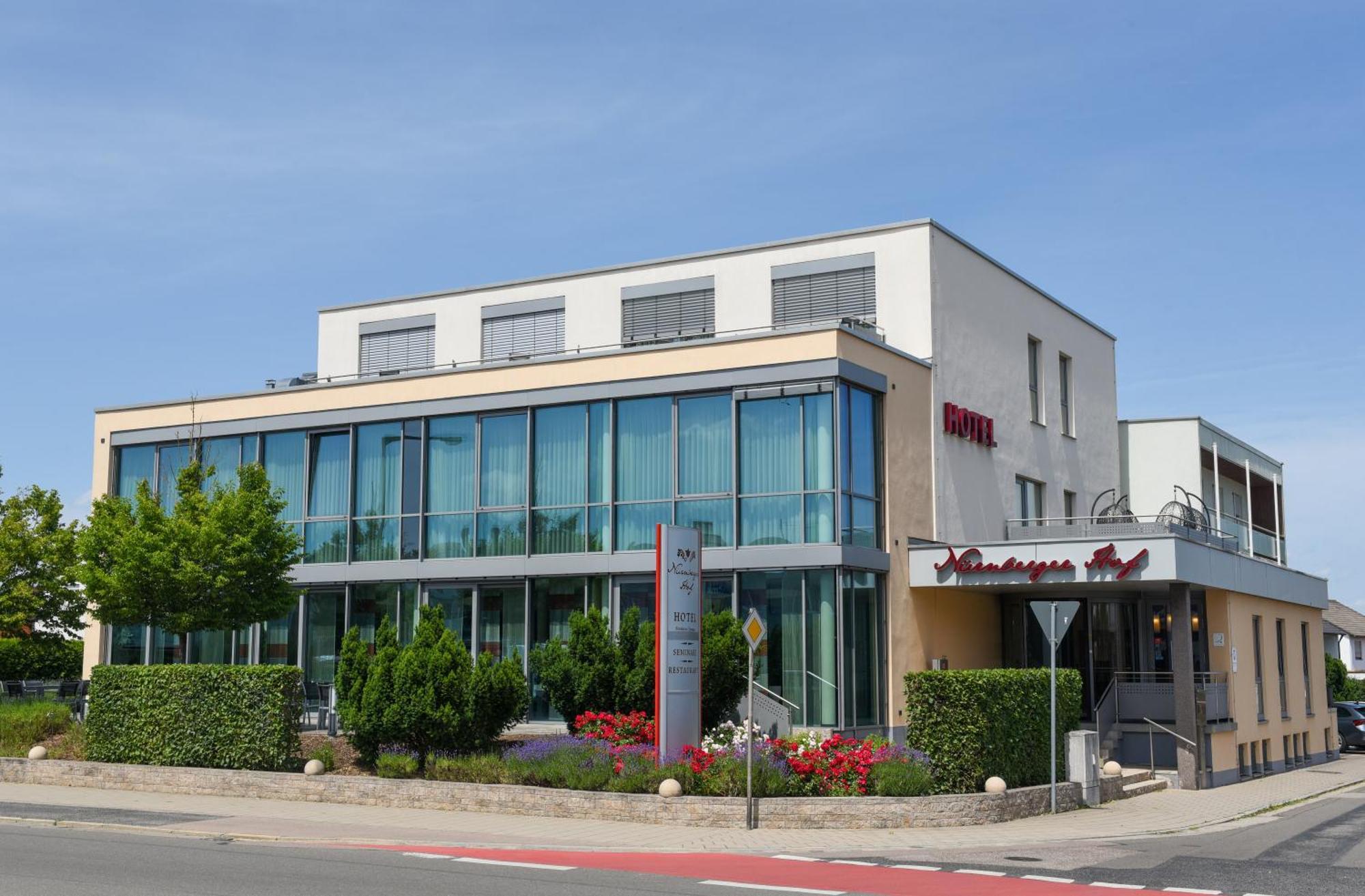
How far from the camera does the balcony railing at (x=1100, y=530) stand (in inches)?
1102

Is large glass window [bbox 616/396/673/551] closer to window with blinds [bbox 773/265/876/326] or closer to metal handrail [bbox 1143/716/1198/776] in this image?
window with blinds [bbox 773/265/876/326]

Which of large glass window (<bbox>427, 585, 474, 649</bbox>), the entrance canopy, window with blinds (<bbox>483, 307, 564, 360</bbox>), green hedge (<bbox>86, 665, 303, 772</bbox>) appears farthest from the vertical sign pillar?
window with blinds (<bbox>483, 307, 564, 360</bbox>)

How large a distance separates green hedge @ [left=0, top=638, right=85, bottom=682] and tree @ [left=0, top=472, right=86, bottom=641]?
0.66 metres

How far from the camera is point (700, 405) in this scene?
25.0 meters

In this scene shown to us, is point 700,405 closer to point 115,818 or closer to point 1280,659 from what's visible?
point 115,818

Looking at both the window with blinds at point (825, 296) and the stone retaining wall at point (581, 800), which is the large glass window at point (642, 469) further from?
the stone retaining wall at point (581, 800)

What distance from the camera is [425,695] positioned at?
62.8 ft

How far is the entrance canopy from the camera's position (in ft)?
77.7

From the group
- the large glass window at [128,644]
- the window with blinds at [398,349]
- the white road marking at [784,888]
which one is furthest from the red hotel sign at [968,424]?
the large glass window at [128,644]

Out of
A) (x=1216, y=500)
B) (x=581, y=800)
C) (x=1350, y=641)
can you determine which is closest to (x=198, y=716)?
(x=581, y=800)

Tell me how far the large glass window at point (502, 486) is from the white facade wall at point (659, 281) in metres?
4.30

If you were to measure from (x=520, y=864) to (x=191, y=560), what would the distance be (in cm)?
1156

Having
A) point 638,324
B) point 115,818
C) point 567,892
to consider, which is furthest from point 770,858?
point 638,324

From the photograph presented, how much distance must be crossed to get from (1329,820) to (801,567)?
28.1 ft
